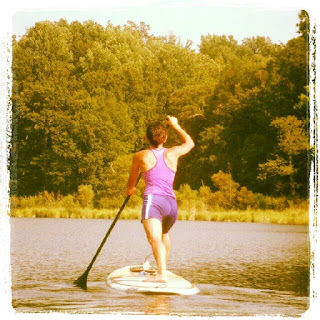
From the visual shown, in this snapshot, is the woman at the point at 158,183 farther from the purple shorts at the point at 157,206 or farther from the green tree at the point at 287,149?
the green tree at the point at 287,149

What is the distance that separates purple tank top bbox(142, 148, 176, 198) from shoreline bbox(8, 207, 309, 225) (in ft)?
9.12

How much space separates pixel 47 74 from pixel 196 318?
13.6 ft

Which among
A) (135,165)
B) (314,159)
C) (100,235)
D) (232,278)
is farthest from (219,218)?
(135,165)

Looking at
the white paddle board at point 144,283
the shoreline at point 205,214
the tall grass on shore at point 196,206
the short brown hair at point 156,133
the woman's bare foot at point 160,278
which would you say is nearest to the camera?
the short brown hair at point 156,133

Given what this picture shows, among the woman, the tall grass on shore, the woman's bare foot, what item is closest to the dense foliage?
the tall grass on shore

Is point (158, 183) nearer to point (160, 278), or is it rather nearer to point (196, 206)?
point (160, 278)

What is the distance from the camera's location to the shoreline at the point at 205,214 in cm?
1071

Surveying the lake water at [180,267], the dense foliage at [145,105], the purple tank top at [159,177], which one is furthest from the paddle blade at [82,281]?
the purple tank top at [159,177]

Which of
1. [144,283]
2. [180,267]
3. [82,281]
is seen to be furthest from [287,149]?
[144,283]

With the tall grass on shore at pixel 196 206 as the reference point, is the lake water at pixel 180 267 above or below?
below

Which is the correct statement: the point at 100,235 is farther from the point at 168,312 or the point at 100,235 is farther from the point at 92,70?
the point at 168,312

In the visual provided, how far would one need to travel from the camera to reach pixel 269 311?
758 centimetres

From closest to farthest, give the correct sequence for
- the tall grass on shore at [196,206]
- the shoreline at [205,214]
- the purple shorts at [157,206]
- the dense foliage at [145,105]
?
the purple shorts at [157,206], the dense foliage at [145,105], the shoreline at [205,214], the tall grass on shore at [196,206]

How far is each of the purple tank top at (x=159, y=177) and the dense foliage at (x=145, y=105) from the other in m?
1.79
